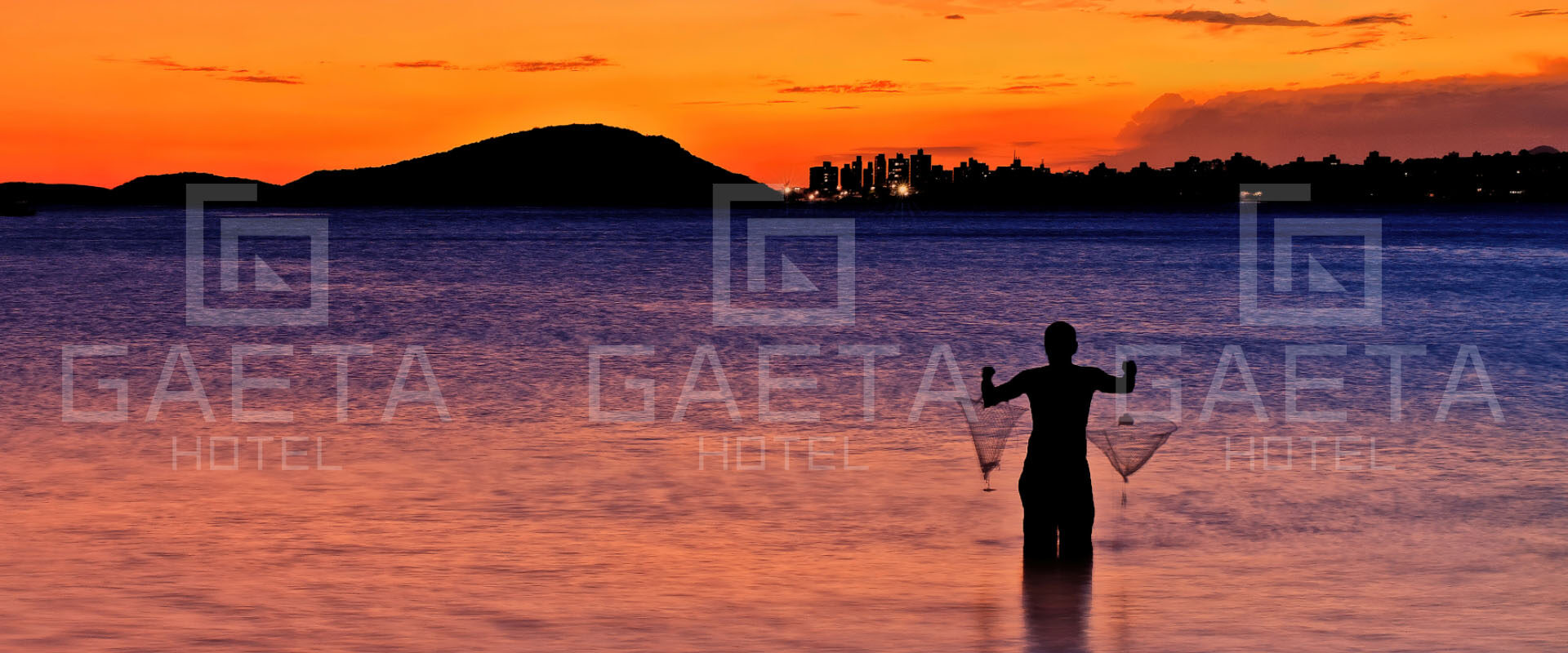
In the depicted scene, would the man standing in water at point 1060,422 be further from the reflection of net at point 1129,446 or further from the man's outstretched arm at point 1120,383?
the reflection of net at point 1129,446

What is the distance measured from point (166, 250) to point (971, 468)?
103 metres

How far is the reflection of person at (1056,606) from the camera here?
26.6 ft

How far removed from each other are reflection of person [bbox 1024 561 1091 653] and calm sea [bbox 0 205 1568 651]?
32mm

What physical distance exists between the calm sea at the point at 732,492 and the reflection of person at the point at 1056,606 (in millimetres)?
32

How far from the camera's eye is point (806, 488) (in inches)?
535

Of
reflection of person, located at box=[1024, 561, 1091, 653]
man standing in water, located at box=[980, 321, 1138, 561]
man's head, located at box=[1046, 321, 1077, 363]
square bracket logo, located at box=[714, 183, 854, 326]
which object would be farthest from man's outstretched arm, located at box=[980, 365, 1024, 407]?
square bracket logo, located at box=[714, 183, 854, 326]

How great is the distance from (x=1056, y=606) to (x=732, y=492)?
5085 millimetres

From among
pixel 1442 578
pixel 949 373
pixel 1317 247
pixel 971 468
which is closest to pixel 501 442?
pixel 971 468

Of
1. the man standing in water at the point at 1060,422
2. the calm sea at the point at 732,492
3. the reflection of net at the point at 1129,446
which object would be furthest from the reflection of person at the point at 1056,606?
the reflection of net at the point at 1129,446

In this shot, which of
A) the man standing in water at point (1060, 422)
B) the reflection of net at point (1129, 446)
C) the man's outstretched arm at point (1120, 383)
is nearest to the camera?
the man's outstretched arm at point (1120, 383)

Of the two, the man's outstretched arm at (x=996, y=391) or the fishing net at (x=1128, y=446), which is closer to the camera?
the man's outstretched arm at (x=996, y=391)

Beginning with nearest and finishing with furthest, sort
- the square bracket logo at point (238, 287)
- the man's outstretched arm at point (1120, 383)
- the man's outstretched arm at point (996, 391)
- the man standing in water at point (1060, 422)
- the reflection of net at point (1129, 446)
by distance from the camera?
the man's outstretched arm at point (996, 391) → the man's outstretched arm at point (1120, 383) → the man standing in water at point (1060, 422) → the reflection of net at point (1129, 446) → the square bracket logo at point (238, 287)

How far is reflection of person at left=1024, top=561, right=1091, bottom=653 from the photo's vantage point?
319 inches

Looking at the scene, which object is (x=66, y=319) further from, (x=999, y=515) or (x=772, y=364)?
(x=999, y=515)
